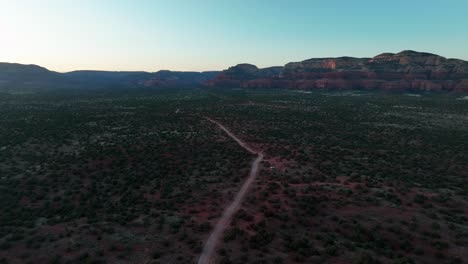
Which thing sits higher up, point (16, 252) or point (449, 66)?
point (449, 66)

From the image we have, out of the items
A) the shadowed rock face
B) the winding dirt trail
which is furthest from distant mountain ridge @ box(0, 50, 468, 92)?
the winding dirt trail

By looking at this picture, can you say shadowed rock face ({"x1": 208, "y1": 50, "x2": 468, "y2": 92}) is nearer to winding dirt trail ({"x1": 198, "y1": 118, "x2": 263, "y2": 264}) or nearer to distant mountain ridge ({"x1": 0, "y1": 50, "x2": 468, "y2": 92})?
distant mountain ridge ({"x1": 0, "y1": 50, "x2": 468, "y2": 92})

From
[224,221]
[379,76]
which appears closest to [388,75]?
[379,76]

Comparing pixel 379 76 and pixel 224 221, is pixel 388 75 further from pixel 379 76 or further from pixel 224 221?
pixel 224 221

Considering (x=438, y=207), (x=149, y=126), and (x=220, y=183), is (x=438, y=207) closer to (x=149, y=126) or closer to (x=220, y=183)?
(x=220, y=183)

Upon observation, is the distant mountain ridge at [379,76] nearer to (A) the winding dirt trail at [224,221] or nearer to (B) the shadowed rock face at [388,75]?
(B) the shadowed rock face at [388,75]

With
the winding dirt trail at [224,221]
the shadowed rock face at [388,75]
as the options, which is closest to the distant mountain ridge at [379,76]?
the shadowed rock face at [388,75]

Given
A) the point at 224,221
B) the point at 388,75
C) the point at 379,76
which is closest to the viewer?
the point at 224,221

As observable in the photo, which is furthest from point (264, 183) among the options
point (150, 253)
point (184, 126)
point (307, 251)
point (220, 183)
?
point (184, 126)
